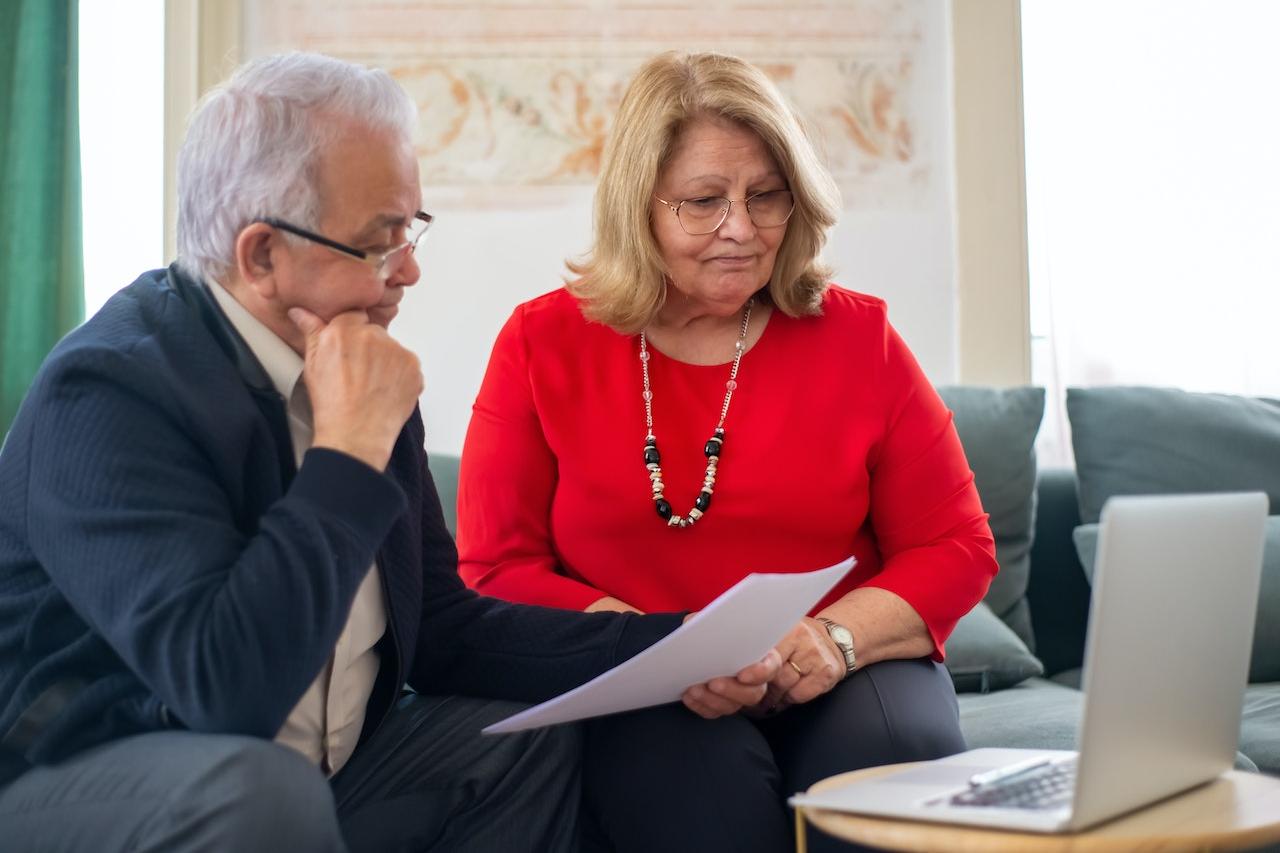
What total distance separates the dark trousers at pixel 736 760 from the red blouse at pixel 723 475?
193mm

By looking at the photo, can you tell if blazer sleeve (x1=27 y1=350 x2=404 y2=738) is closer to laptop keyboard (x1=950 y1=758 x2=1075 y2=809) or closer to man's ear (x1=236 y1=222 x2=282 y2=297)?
man's ear (x1=236 y1=222 x2=282 y2=297)

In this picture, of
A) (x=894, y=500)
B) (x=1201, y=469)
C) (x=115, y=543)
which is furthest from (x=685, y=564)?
(x=1201, y=469)

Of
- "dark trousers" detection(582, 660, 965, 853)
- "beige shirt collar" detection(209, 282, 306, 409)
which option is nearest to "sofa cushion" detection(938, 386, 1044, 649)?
"dark trousers" detection(582, 660, 965, 853)

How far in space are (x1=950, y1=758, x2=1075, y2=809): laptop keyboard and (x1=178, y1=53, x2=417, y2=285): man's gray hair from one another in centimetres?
81

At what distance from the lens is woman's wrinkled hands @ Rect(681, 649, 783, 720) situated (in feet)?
4.85

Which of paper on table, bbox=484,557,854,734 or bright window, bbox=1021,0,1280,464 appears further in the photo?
bright window, bbox=1021,0,1280,464

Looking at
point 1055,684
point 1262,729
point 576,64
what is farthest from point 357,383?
point 576,64

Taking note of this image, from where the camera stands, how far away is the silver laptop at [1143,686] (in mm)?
1049

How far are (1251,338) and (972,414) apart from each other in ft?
3.34

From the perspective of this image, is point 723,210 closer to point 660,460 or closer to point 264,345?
point 660,460

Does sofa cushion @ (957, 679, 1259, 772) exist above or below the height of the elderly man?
below

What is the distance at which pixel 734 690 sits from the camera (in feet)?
4.87

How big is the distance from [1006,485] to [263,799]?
1.73 m

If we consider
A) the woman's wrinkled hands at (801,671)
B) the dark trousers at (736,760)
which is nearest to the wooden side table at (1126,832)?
the dark trousers at (736,760)
